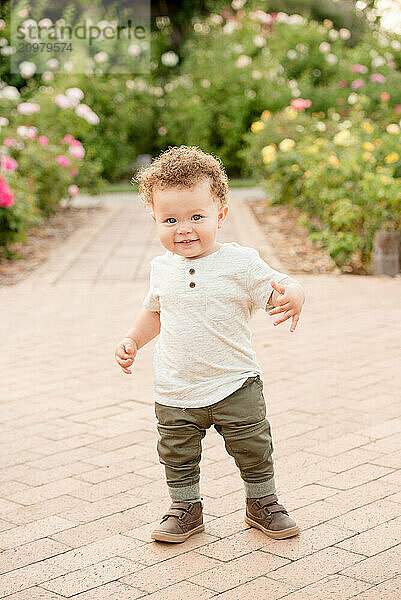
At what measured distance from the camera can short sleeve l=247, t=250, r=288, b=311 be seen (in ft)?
9.48

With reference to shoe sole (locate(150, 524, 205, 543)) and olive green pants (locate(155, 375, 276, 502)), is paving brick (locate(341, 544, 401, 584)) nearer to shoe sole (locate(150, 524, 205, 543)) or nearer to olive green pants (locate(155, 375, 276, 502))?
olive green pants (locate(155, 375, 276, 502))

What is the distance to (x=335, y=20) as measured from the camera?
23.8m

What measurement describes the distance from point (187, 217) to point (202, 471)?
120 cm

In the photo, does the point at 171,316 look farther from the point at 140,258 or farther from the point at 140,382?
the point at 140,258

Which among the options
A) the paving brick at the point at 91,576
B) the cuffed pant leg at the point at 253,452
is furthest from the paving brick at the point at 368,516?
the paving brick at the point at 91,576

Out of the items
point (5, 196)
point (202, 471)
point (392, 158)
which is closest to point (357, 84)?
point (392, 158)

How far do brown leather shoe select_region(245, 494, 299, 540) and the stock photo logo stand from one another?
14294mm

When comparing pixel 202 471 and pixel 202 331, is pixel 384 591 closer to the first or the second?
pixel 202 331

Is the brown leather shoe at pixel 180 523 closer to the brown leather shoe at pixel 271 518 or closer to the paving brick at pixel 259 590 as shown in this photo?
the brown leather shoe at pixel 271 518

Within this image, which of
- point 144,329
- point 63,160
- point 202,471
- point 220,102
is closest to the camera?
point 144,329

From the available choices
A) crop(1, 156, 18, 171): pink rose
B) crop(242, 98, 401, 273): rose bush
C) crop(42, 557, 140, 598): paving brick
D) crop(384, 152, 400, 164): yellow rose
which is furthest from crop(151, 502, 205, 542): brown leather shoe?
crop(1, 156, 18, 171): pink rose

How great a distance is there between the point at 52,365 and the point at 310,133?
26.6ft

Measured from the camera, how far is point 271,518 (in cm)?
299

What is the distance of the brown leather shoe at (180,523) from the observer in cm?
297
